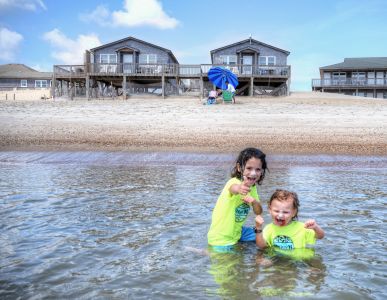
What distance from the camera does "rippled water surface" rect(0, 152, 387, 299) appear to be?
4.02m

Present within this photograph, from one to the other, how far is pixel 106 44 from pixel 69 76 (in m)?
5.63

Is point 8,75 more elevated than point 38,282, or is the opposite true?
point 8,75

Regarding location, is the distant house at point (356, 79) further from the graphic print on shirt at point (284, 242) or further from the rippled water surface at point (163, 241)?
the graphic print on shirt at point (284, 242)

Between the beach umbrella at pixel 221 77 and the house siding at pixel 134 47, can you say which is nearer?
the beach umbrella at pixel 221 77

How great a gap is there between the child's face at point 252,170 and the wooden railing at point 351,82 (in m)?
46.2

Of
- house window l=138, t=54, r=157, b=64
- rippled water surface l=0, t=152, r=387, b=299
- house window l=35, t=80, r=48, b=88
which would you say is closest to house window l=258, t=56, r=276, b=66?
house window l=138, t=54, r=157, b=64

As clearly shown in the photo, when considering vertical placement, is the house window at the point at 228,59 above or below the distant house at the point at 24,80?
above

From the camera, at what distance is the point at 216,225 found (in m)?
5.06

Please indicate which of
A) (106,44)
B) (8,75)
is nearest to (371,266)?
(106,44)

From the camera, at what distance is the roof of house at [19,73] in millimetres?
56812

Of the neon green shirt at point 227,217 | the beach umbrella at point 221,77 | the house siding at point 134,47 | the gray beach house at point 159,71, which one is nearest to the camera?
the neon green shirt at point 227,217

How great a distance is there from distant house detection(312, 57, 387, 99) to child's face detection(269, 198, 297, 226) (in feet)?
151

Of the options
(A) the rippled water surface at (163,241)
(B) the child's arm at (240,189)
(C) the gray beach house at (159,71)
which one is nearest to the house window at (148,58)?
(C) the gray beach house at (159,71)

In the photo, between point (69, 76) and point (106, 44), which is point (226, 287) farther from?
point (106, 44)
